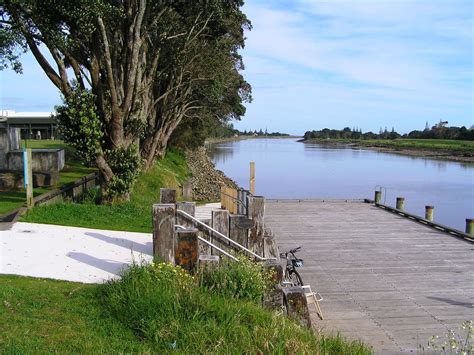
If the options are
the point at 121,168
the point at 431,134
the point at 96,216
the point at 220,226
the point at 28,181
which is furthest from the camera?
the point at 431,134

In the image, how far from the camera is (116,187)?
46.1ft

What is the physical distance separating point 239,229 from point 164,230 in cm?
141

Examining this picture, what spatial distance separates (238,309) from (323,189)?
35.2 meters

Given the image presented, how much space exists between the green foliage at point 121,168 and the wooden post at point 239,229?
6753 millimetres

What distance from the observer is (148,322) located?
4957mm

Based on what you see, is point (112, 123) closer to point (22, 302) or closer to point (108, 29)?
point (108, 29)

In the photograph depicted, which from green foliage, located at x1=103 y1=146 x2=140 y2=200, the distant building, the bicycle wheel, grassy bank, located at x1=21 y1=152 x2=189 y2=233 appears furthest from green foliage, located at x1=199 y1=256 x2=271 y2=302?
the distant building

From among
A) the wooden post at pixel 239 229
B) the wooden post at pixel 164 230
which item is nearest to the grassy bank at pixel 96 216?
the wooden post at pixel 239 229

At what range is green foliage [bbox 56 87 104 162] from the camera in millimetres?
13266

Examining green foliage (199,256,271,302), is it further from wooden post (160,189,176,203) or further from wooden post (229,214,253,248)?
wooden post (160,189,176,203)

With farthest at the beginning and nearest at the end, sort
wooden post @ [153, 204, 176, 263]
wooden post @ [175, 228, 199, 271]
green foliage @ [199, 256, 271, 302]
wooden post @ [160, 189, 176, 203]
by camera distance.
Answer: wooden post @ [160, 189, 176, 203]
wooden post @ [153, 204, 176, 263]
wooden post @ [175, 228, 199, 271]
green foliage @ [199, 256, 271, 302]

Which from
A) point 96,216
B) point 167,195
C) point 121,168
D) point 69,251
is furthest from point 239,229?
point 121,168

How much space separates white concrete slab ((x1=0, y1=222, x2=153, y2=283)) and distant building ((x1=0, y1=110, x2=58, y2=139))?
40647 mm

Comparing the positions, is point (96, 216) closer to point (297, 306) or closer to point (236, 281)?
point (236, 281)
